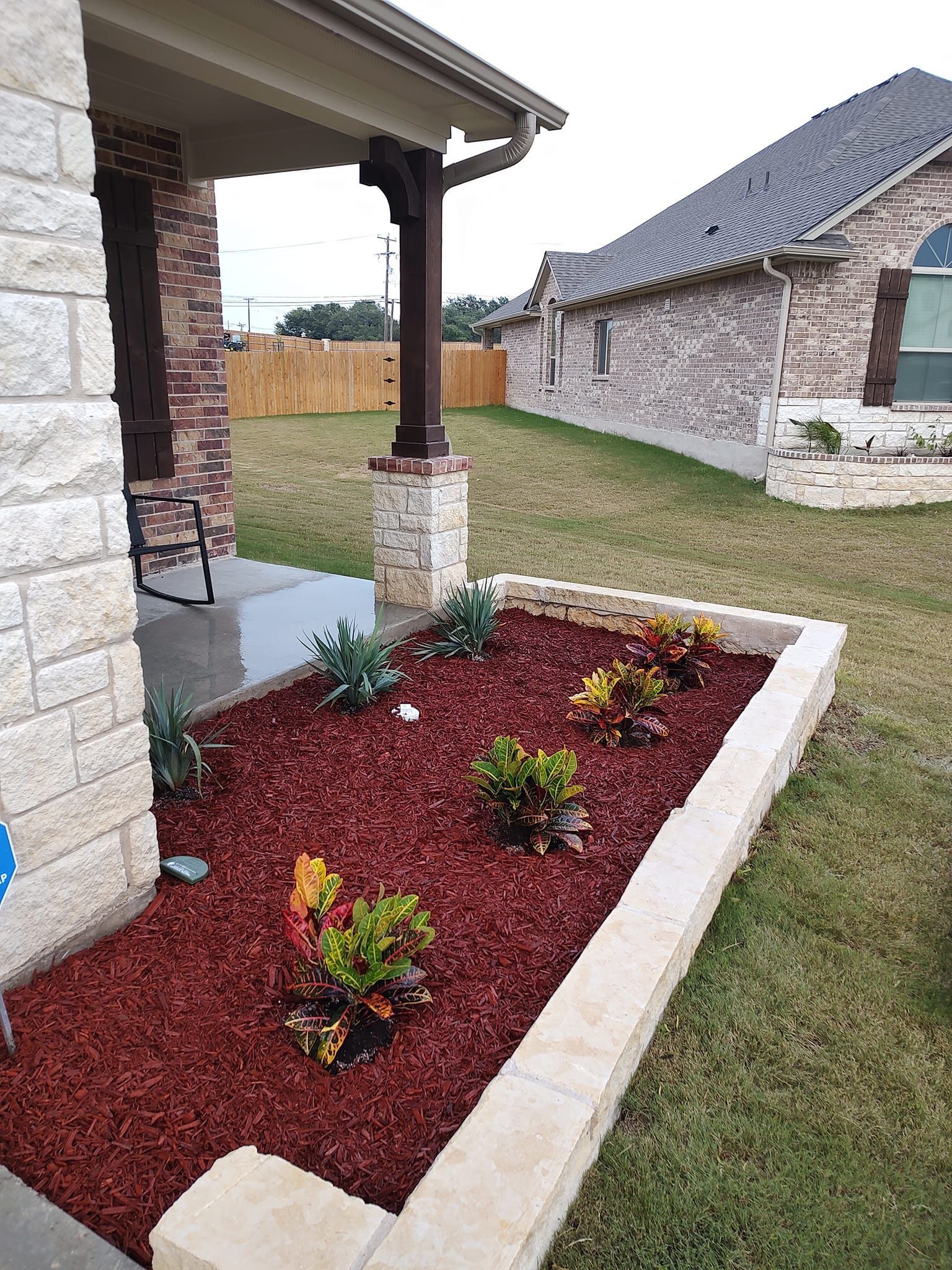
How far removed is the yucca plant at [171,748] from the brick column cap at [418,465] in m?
2.09

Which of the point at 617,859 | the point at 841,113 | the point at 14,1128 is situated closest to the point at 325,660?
the point at 617,859

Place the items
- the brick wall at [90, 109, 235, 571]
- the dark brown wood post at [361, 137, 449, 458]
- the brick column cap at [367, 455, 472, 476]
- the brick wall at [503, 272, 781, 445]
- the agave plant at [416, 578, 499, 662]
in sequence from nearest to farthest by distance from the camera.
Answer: the dark brown wood post at [361, 137, 449, 458] < the agave plant at [416, 578, 499, 662] < the brick column cap at [367, 455, 472, 476] < the brick wall at [90, 109, 235, 571] < the brick wall at [503, 272, 781, 445]

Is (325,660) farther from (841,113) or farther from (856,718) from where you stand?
(841,113)

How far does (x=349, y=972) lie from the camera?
2.05 metres

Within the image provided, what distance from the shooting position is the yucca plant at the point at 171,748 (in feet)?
10.2

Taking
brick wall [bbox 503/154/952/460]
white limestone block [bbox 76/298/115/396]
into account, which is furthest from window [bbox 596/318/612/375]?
white limestone block [bbox 76/298/115/396]

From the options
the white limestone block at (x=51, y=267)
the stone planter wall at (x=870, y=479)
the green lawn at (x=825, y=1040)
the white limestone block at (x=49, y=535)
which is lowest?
the green lawn at (x=825, y=1040)

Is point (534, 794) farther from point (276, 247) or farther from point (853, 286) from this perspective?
point (276, 247)

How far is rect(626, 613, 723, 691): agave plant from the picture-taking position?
4477 millimetres

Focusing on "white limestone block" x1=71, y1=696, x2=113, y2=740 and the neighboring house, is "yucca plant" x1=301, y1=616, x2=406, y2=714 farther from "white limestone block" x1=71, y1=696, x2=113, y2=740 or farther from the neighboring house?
the neighboring house

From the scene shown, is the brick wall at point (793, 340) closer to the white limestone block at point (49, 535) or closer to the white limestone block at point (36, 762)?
the white limestone block at point (49, 535)

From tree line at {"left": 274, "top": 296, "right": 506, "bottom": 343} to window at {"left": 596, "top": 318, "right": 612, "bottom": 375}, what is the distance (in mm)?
34308

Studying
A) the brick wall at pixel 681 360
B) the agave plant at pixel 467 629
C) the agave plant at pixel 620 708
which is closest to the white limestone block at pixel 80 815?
the agave plant at pixel 620 708

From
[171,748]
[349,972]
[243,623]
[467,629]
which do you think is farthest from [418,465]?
[349,972]
